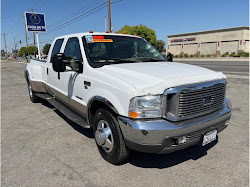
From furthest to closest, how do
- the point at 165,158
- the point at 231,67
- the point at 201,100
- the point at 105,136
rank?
the point at 231,67
the point at 165,158
the point at 105,136
the point at 201,100

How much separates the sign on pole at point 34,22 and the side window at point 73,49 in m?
17.4

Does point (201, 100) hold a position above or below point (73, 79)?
below

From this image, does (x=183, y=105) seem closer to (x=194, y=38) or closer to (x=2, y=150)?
(x=2, y=150)

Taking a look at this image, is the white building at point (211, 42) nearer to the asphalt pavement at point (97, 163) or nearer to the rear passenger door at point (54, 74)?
the asphalt pavement at point (97, 163)

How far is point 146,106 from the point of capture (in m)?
2.33

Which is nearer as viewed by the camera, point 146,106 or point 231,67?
point 146,106

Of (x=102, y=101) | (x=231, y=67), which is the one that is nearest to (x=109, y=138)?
(x=102, y=101)

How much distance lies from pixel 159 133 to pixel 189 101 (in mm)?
542

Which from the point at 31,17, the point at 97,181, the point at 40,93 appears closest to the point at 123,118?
the point at 97,181

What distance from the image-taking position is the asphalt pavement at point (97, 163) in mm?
2566

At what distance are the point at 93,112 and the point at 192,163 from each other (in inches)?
66.3

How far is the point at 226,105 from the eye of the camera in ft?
10.1

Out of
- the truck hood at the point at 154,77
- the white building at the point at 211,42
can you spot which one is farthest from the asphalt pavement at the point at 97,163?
the white building at the point at 211,42

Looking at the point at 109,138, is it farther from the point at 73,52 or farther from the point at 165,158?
the point at 73,52
